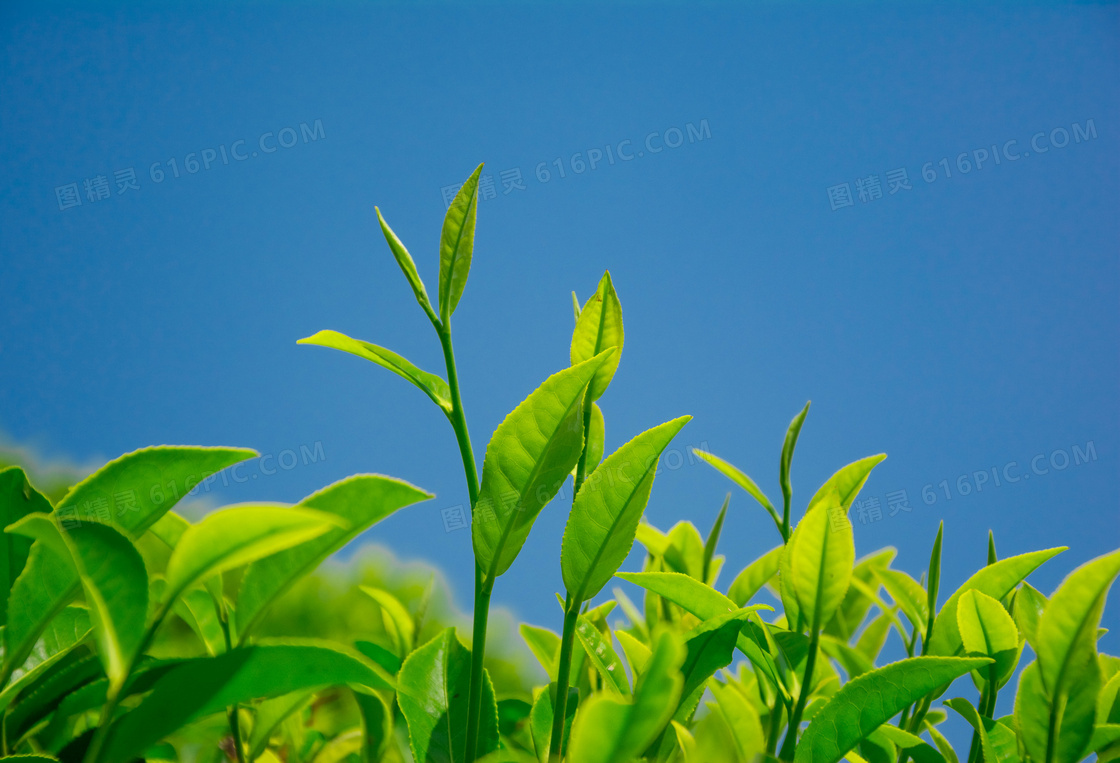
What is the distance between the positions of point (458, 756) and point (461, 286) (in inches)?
16.1

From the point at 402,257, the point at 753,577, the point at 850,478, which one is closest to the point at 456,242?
the point at 402,257

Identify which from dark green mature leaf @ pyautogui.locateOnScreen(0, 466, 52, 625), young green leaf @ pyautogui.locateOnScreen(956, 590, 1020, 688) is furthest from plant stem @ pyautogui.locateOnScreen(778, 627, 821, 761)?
dark green mature leaf @ pyautogui.locateOnScreen(0, 466, 52, 625)

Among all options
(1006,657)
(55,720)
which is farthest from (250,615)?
(1006,657)

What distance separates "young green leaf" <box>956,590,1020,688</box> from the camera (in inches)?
25.7

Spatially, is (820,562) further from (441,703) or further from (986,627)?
(441,703)

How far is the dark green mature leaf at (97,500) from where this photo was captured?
499mm

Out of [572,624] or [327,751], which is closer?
[572,624]

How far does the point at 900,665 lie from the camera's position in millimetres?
559

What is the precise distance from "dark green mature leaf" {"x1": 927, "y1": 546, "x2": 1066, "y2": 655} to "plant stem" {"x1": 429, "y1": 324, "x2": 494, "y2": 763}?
475 mm

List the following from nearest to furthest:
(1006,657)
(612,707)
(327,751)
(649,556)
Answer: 1. (612,707)
2. (1006,657)
3. (327,751)
4. (649,556)

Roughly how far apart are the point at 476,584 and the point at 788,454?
0.45 meters

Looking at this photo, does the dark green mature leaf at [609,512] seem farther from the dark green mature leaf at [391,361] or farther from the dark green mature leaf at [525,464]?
the dark green mature leaf at [391,361]

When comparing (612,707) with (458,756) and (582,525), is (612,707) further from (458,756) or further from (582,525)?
(458,756)

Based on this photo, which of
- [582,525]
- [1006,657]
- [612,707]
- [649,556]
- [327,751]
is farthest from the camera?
[649,556]
